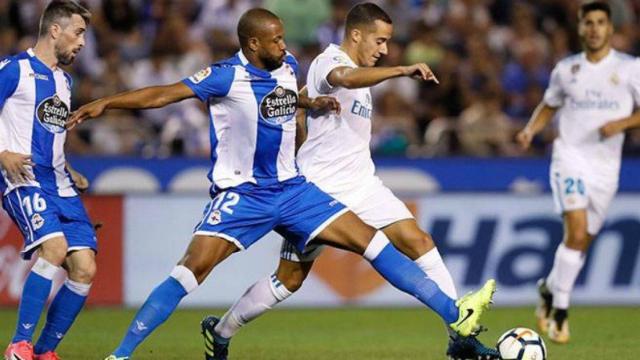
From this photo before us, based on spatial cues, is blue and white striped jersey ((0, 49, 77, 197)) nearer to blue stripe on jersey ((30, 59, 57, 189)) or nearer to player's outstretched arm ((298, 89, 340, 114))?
blue stripe on jersey ((30, 59, 57, 189))

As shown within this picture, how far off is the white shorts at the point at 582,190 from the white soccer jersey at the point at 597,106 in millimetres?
55

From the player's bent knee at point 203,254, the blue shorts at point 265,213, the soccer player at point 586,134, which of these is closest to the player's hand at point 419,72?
the blue shorts at point 265,213

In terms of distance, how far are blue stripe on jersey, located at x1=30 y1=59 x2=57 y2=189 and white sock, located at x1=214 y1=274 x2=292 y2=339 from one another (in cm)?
147

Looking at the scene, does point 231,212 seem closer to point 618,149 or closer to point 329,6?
point 618,149

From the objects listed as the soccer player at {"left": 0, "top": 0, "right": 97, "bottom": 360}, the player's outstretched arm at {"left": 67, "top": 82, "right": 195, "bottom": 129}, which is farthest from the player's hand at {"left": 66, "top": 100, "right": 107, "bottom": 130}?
the soccer player at {"left": 0, "top": 0, "right": 97, "bottom": 360}

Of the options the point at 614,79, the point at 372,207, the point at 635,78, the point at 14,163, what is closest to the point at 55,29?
the point at 14,163

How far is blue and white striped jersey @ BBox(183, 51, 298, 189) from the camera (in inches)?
342

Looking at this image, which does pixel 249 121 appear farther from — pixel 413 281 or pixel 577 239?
pixel 577 239

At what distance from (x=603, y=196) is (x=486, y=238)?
3331 millimetres

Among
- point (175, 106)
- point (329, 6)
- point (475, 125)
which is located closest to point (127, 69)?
point (175, 106)

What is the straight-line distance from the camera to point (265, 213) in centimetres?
875

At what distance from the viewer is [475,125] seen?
17281 millimetres

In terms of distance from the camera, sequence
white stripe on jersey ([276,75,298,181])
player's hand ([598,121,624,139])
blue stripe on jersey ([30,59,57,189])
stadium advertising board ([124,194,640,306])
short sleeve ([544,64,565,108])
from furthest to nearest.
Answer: stadium advertising board ([124,194,640,306]) → short sleeve ([544,64,565,108]) → player's hand ([598,121,624,139]) → blue stripe on jersey ([30,59,57,189]) → white stripe on jersey ([276,75,298,181])

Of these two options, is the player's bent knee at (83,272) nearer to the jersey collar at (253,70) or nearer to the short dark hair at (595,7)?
the jersey collar at (253,70)
